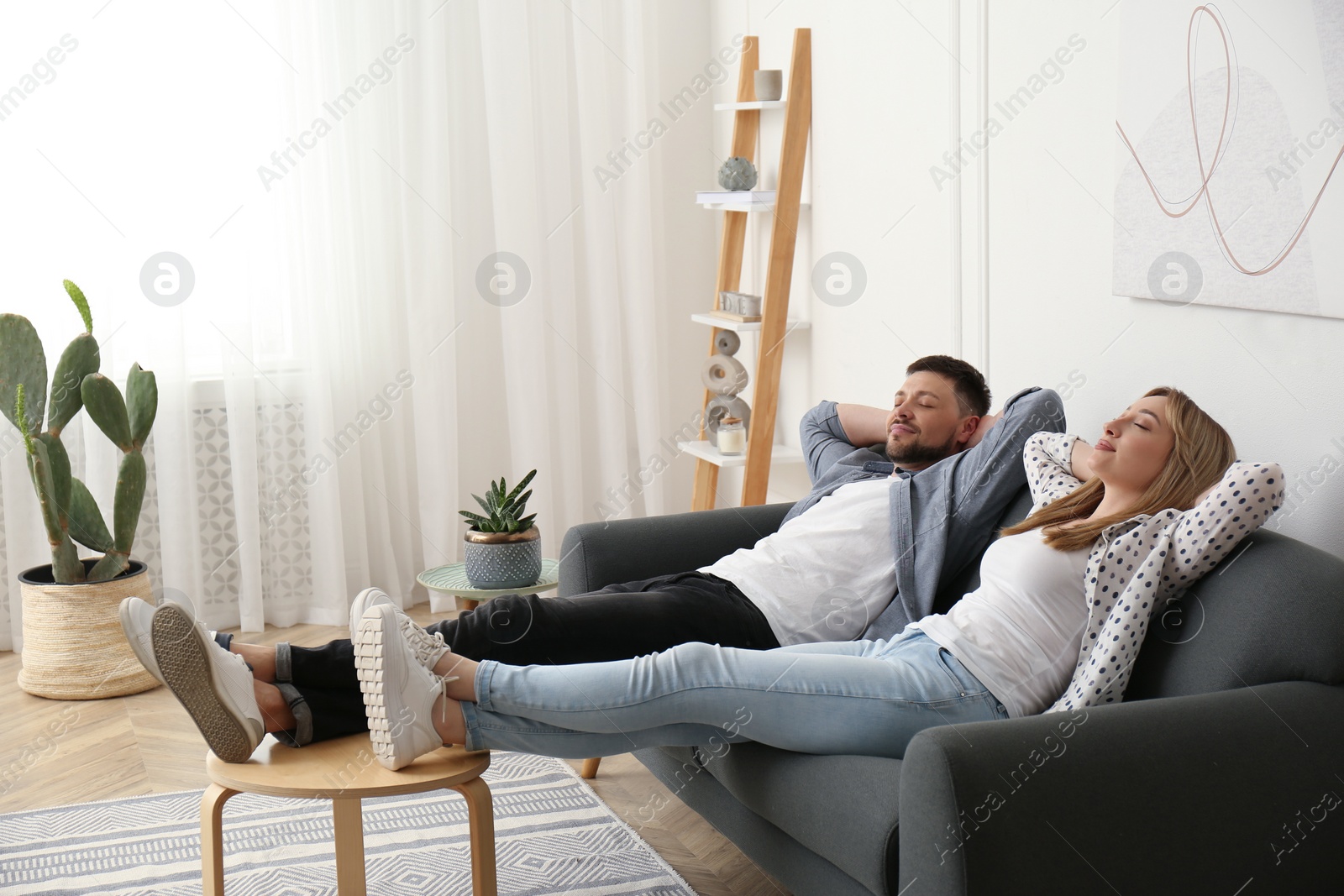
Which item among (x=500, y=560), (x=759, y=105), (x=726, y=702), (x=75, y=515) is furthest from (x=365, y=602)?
(x=759, y=105)

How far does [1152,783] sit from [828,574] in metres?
0.87

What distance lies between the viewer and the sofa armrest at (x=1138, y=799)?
4.29ft

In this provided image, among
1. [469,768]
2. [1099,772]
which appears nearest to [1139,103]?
[1099,772]

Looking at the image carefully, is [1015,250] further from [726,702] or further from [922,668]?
[726,702]

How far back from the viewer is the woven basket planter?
307cm

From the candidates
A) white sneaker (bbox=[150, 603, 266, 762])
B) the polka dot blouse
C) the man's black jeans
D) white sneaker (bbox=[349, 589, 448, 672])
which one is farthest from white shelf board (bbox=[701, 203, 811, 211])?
white sneaker (bbox=[150, 603, 266, 762])

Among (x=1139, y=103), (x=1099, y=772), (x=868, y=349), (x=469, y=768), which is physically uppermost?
(x=1139, y=103)

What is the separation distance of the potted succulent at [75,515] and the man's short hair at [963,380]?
6.72ft

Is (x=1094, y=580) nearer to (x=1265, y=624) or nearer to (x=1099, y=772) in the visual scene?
(x=1265, y=624)

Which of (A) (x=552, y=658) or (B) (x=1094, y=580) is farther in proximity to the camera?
(A) (x=552, y=658)

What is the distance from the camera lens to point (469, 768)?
5.59ft

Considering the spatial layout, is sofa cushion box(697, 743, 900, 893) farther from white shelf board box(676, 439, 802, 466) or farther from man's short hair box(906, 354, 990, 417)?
white shelf board box(676, 439, 802, 466)

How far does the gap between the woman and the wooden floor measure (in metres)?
0.52

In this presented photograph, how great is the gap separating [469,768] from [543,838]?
2.08ft
